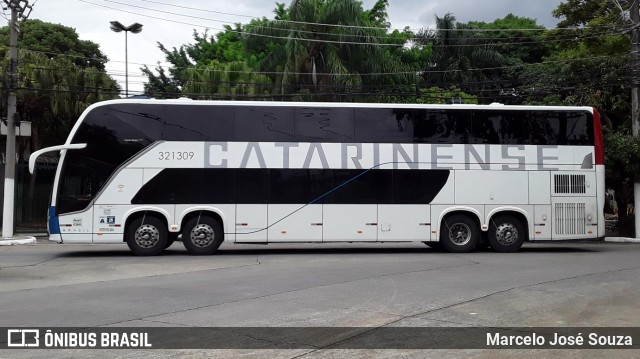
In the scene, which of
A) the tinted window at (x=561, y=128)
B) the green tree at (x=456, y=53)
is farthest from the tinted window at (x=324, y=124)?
the green tree at (x=456, y=53)

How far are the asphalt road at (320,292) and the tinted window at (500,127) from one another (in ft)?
10.6

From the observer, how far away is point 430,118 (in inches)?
702

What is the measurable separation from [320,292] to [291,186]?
6.88 meters

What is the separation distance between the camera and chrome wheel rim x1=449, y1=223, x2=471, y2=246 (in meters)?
18.0

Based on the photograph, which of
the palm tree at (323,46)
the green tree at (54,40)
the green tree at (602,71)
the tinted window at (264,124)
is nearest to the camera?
the tinted window at (264,124)

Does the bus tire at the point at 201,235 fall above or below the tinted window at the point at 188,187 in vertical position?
below

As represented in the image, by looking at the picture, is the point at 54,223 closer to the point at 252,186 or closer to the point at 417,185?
the point at 252,186

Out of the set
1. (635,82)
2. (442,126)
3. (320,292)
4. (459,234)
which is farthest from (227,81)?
(320,292)

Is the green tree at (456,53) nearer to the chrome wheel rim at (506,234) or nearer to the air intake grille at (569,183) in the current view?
the air intake grille at (569,183)

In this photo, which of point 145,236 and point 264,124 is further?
point 264,124

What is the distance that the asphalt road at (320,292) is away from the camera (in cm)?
815

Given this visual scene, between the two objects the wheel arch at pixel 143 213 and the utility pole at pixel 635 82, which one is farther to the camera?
the utility pole at pixel 635 82

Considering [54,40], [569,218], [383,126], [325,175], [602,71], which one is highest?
[54,40]

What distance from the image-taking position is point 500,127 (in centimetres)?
1805
